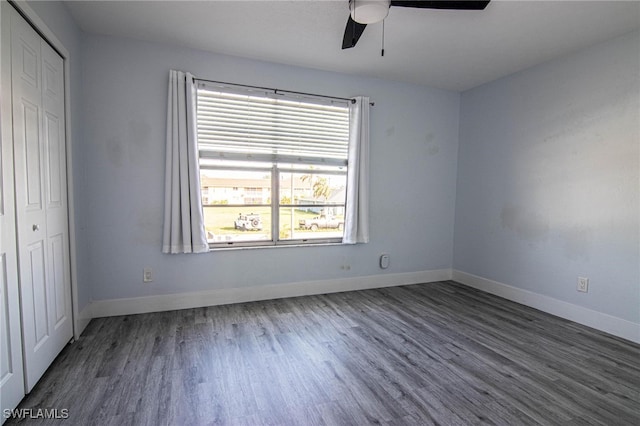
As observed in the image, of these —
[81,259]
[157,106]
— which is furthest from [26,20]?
[81,259]

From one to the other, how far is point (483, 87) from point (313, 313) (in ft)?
Result: 11.7

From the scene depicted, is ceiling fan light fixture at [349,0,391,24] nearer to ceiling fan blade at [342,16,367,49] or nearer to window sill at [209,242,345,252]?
ceiling fan blade at [342,16,367,49]

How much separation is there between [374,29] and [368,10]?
856mm

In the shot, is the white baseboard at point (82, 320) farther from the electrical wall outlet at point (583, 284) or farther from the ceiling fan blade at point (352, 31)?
the electrical wall outlet at point (583, 284)

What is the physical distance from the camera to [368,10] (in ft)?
6.31

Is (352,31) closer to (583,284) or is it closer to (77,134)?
(77,134)

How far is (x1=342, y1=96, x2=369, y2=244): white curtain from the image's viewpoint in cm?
376

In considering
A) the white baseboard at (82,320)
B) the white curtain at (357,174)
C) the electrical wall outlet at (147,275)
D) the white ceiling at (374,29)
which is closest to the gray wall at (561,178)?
the white ceiling at (374,29)

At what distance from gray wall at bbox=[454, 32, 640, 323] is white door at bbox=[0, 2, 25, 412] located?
14.6 feet

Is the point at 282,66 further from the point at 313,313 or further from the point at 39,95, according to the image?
the point at 313,313

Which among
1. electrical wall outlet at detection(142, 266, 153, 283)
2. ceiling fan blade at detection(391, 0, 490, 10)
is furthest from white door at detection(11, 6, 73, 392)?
ceiling fan blade at detection(391, 0, 490, 10)

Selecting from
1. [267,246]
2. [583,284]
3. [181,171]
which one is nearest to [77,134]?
[181,171]

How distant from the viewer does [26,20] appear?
1862 mm

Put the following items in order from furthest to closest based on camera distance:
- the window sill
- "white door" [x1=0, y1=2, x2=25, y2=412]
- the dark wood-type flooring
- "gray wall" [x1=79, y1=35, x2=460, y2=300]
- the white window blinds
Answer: the window sill → the white window blinds → "gray wall" [x1=79, y1=35, x2=460, y2=300] → the dark wood-type flooring → "white door" [x1=0, y1=2, x2=25, y2=412]
